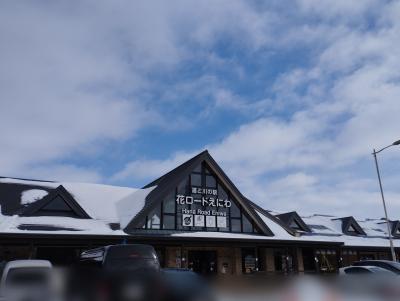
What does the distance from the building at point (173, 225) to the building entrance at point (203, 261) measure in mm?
62

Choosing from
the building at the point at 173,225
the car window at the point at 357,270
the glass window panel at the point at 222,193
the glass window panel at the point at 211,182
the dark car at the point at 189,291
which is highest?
the glass window panel at the point at 211,182

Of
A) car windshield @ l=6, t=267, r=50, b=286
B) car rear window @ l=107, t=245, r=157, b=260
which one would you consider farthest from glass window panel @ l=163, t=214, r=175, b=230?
car windshield @ l=6, t=267, r=50, b=286

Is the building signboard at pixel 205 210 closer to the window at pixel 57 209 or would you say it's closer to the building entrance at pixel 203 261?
the building entrance at pixel 203 261

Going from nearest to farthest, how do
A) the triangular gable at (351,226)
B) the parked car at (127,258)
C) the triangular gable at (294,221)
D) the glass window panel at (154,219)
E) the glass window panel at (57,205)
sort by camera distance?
the parked car at (127,258) → the glass window panel at (57,205) → the glass window panel at (154,219) → the triangular gable at (294,221) → the triangular gable at (351,226)

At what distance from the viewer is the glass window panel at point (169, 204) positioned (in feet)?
76.1

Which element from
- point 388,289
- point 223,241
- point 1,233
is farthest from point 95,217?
point 388,289

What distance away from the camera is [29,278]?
8641 mm

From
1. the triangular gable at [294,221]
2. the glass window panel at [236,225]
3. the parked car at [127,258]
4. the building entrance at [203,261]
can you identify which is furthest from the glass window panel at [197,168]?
the parked car at [127,258]

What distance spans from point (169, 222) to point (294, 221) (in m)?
12.0

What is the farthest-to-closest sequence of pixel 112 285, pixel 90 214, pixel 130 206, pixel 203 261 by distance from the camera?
pixel 203 261 → pixel 130 206 → pixel 90 214 → pixel 112 285

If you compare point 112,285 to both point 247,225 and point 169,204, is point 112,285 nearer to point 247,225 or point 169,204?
point 169,204

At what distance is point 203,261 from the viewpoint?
82.6 ft

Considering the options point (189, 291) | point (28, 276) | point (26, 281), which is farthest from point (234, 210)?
point (189, 291)

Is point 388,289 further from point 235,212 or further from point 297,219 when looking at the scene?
point 297,219
